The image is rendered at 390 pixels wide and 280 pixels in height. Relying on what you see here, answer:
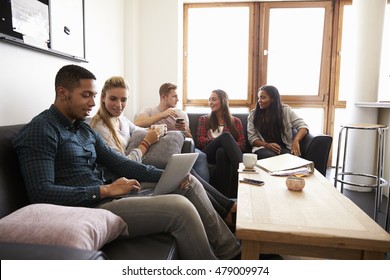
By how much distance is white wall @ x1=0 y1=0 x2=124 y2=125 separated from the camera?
1405 mm

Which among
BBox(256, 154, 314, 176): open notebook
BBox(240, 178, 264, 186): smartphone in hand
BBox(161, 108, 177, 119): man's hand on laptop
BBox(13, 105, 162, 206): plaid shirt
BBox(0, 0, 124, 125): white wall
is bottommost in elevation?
BBox(240, 178, 264, 186): smartphone in hand

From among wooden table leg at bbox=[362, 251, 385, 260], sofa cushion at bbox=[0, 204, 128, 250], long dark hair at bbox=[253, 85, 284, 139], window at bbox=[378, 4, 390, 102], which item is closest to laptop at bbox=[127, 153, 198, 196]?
sofa cushion at bbox=[0, 204, 128, 250]

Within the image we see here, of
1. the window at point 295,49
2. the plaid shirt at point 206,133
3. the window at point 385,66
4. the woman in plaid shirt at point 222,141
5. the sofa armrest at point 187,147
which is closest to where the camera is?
the sofa armrest at point 187,147

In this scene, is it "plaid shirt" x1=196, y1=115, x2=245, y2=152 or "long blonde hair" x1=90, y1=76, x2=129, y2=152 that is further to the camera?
"plaid shirt" x1=196, y1=115, x2=245, y2=152

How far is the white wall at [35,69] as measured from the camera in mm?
1405

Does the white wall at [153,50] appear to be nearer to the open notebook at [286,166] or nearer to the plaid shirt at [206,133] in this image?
the plaid shirt at [206,133]

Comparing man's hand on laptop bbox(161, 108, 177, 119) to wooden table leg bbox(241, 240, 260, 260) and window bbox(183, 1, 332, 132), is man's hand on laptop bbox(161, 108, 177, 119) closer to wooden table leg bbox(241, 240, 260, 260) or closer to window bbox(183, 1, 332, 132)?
window bbox(183, 1, 332, 132)

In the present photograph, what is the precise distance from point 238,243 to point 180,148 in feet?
3.09

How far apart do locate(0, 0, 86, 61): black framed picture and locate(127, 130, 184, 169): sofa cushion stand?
0.71m

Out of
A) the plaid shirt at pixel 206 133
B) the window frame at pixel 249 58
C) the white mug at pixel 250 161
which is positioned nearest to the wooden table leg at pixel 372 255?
the white mug at pixel 250 161

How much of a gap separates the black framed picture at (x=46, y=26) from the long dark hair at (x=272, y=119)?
167cm

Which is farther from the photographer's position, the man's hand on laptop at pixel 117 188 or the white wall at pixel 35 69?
the white wall at pixel 35 69
